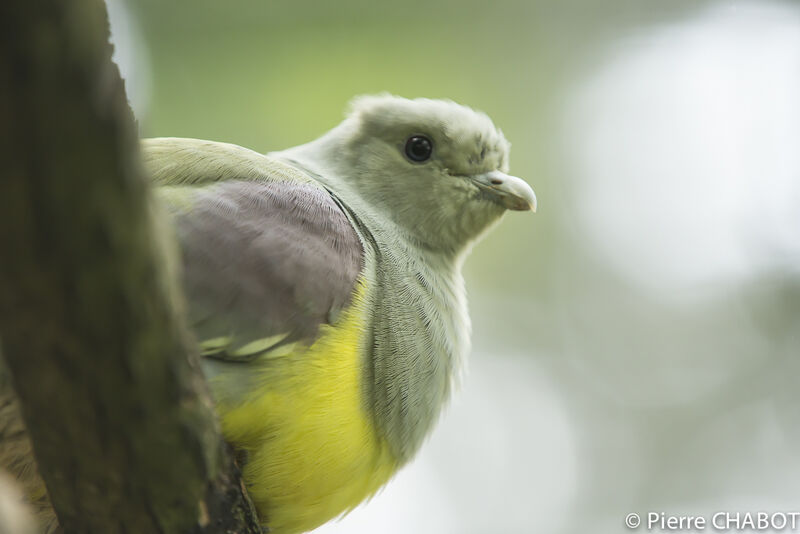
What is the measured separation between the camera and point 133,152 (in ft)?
4.64

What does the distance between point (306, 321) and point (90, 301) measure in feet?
4.25

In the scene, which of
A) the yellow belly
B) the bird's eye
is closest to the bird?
the yellow belly

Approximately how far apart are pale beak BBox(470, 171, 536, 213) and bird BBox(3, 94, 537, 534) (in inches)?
16.2

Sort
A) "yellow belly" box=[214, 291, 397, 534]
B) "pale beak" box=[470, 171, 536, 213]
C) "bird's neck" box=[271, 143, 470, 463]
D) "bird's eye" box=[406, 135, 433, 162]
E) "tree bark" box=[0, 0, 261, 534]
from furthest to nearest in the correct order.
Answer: "bird's eye" box=[406, 135, 433, 162] < "pale beak" box=[470, 171, 536, 213] < "bird's neck" box=[271, 143, 470, 463] < "yellow belly" box=[214, 291, 397, 534] < "tree bark" box=[0, 0, 261, 534]

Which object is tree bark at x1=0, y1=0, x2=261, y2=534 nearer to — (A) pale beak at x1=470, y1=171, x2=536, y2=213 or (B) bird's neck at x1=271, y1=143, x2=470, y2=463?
(B) bird's neck at x1=271, y1=143, x2=470, y2=463

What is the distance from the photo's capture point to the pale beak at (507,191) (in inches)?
159

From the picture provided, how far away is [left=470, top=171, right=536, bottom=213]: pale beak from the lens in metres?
4.04

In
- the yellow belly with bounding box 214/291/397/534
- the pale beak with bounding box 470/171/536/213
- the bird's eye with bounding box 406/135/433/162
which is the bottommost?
the yellow belly with bounding box 214/291/397/534

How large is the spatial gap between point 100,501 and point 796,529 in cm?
519

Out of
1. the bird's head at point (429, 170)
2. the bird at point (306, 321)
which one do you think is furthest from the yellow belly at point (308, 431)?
the bird's head at point (429, 170)

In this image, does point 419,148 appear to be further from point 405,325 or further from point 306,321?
point 306,321

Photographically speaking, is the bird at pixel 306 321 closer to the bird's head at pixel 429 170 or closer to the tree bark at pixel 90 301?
the bird's head at pixel 429 170

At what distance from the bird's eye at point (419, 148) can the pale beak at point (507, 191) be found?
0.27m

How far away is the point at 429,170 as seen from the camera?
4.13 metres
